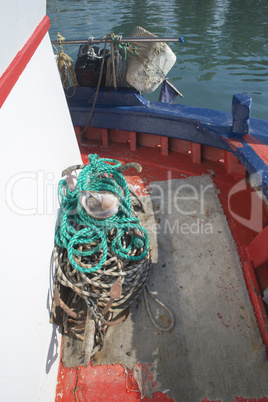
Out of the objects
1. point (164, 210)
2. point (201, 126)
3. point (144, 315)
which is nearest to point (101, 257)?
point (144, 315)

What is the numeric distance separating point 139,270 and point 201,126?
1565 mm

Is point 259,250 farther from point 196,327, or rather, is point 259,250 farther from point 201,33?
point 201,33

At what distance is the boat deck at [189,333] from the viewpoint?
5.73 ft

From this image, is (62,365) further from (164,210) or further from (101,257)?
(164,210)

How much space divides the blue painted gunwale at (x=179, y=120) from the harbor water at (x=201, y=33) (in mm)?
3383

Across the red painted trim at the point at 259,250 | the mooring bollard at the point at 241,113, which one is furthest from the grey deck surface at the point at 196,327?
the mooring bollard at the point at 241,113

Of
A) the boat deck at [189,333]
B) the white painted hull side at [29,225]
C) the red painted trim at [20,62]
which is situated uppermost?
the red painted trim at [20,62]

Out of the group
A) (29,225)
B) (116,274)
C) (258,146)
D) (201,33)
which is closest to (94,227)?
(116,274)

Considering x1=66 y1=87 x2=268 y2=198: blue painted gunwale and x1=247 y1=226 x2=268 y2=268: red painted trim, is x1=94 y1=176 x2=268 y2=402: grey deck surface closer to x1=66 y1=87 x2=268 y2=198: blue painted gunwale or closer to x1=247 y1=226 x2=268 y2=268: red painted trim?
x1=247 y1=226 x2=268 y2=268: red painted trim

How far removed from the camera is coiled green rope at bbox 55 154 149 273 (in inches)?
76.6

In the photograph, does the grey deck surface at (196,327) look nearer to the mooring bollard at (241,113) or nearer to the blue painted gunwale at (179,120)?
the blue painted gunwale at (179,120)

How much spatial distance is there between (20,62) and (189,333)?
1933 mm

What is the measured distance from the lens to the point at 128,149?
11.6 feet

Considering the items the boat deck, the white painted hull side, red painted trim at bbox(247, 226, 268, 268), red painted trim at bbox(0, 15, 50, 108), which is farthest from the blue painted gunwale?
red painted trim at bbox(0, 15, 50, 108)
